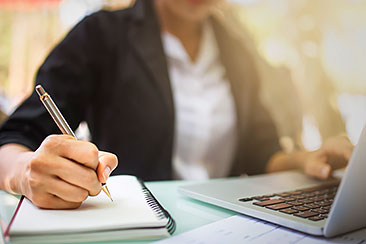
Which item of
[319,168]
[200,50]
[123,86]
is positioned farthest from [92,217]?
[200,50]

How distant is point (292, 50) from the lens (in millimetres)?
1966

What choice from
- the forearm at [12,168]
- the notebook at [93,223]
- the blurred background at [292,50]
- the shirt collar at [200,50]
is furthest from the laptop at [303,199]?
the blurred background at [292,50]

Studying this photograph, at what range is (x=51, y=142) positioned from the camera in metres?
0.31

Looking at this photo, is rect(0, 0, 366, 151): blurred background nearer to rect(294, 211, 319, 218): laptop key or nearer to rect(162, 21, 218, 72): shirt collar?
rect(162, 21, 218, 72): shirt collar

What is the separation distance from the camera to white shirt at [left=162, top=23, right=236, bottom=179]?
870 millimetres

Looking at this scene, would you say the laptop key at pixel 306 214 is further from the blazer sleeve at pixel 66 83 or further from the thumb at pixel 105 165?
the blazer sleeve at pixel 66 83

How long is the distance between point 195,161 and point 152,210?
1.87 ft

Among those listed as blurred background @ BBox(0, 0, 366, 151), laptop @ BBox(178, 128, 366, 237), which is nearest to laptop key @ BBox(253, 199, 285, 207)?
laptop @ BBox(178, 128, 366, 237)

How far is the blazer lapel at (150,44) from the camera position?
825mm

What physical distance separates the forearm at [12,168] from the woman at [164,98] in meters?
0.14

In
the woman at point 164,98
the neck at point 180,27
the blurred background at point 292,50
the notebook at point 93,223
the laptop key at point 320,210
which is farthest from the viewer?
the blurred background at point 292,50

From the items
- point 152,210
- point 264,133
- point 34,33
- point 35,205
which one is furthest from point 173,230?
point 34,33

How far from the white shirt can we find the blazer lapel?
38 millimetres

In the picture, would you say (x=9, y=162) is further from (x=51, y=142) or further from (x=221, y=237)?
(x=221, y=237)
